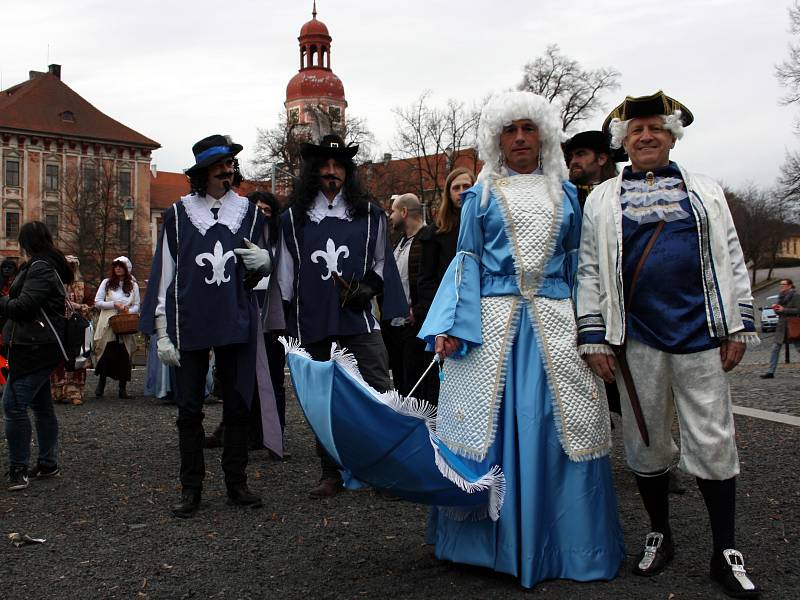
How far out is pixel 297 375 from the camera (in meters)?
3.44

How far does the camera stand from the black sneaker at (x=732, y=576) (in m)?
3.36

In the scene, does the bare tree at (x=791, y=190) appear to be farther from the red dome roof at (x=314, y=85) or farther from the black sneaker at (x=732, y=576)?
the red dome roof at (x=314, y=85)

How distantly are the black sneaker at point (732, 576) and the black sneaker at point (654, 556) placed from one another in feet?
0.73

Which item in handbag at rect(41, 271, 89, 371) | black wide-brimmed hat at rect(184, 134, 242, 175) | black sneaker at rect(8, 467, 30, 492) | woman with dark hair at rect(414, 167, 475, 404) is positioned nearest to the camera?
black wide-brimmed hat at rect(184, 134, 242, 175)

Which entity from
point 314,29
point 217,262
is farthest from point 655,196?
point 314,29

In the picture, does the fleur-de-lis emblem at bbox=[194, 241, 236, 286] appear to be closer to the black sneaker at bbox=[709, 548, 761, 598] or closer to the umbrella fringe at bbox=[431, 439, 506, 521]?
the umbrella fringe at bbox=[431, 439, 506, 521]

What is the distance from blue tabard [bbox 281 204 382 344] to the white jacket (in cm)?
193

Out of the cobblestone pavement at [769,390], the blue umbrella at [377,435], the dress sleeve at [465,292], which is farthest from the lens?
the cobblestone pavement at [769,390]

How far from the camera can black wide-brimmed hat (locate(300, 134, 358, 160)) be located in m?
5.52

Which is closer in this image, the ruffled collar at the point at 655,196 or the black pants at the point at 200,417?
the ruffled collar at the point at 655,196

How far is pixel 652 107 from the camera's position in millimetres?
3740

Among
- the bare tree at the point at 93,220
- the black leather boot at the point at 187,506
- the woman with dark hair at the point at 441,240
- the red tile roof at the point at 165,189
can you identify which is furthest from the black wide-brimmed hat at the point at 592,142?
the red tile roof at the point at 165,189

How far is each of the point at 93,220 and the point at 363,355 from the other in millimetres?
41034

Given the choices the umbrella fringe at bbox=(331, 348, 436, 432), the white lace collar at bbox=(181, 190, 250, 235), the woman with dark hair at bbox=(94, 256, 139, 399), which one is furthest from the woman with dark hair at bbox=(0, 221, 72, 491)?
the woman with dark hair at bbox=(94, 256, 139, 399)
